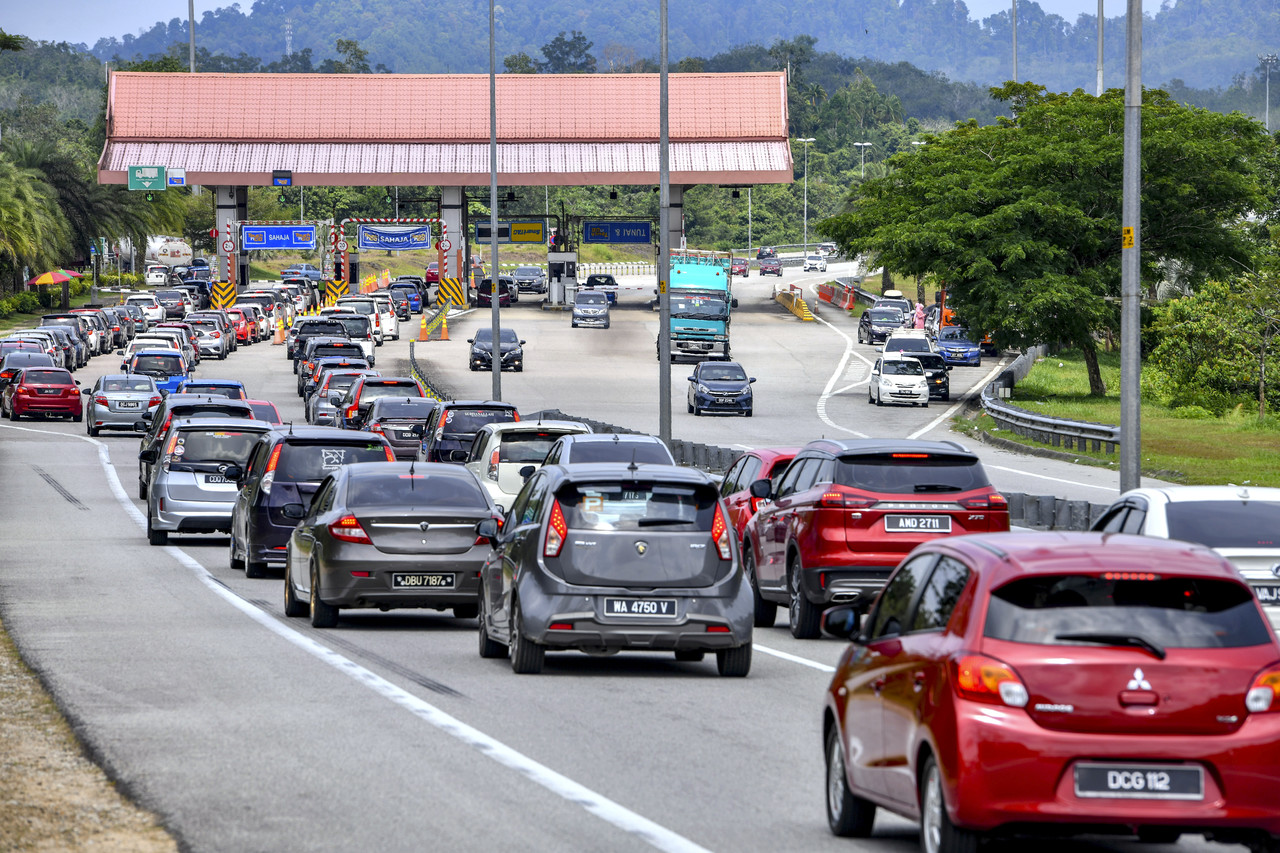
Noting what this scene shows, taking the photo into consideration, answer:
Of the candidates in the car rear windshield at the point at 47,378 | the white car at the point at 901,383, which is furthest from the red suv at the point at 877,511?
the white car at the point at 901,383

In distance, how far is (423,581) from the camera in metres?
16.8

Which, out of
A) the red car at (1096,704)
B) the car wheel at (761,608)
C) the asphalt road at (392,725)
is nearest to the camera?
the red car at (1096,704)

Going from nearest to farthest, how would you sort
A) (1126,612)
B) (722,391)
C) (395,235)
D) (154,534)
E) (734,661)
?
(1126,612) < (734,661) < (154,534) < (722,391) < (395,235)

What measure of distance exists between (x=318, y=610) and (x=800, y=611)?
430 cm

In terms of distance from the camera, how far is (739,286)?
135250mm

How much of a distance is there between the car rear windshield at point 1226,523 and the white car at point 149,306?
244ft

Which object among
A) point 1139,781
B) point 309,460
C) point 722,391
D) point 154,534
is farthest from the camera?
point 722,391

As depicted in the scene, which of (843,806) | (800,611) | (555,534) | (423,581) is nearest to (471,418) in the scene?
(423,581)

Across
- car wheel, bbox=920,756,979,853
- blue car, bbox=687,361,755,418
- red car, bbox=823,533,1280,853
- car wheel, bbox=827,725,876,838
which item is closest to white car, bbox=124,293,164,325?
blue car, bbox=687,361,755,418

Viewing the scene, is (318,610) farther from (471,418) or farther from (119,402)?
(119,402)

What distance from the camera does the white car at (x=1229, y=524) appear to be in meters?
13.3

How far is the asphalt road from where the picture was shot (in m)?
8.50

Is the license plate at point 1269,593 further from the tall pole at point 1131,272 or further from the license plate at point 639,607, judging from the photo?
the tall pole at point 1131,272

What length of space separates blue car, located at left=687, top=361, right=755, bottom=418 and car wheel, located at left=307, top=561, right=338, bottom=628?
121ft
